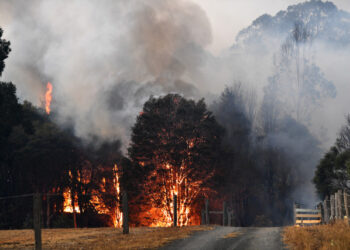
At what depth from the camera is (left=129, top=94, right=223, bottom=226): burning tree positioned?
4566cm

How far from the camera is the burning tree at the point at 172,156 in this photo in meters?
45.7

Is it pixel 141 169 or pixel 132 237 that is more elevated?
pixel 141 169

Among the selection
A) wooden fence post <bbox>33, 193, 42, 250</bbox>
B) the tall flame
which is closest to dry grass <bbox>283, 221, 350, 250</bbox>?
wooden fence post <bbox>33, 193, 42, 250</bbox>

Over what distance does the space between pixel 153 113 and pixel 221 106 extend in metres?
36.7

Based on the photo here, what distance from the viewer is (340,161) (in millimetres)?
46969

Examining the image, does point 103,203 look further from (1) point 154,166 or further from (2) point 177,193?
(2) point 177,193

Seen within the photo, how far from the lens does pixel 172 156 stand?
45.2 metres

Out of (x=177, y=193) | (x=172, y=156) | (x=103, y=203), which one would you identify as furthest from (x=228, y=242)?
(x=103, y=203)

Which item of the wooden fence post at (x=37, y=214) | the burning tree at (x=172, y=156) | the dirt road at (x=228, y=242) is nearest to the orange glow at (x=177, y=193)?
the burning tree at (x=172, y=156)

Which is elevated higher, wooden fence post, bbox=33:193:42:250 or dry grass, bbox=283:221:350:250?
wooden fence post, bbox=33:193:42:250

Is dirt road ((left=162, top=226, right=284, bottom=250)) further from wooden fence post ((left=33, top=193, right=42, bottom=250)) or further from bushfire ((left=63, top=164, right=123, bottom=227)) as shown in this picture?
bushfire ((left=63, top=164, right=123, bottom=227))

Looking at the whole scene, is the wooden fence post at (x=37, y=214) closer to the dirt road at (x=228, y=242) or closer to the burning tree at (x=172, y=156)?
the dirt road at (x=228, y=242)

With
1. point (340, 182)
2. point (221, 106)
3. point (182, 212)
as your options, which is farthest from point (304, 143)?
point (182, 212)

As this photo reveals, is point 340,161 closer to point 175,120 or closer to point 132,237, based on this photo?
point 175,120
